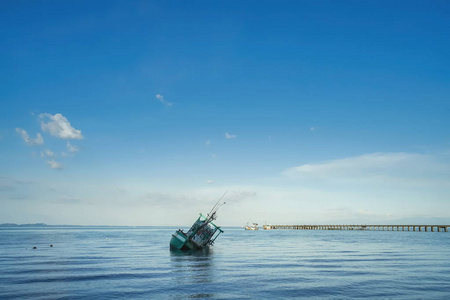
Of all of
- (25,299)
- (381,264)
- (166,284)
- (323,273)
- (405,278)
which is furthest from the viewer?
(381,264)

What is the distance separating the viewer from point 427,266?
39.9 m

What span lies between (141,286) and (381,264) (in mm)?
29848

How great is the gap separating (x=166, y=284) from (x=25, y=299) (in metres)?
10.5

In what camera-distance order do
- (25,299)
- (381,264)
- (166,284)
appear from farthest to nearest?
(381,264), (166,284), (25,299)

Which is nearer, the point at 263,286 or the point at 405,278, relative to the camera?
the point at 263,286

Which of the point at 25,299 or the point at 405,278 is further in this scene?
the point at 405,278

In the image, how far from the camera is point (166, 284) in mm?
29094

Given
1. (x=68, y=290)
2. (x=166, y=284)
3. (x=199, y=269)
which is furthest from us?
(x=199, y=269)

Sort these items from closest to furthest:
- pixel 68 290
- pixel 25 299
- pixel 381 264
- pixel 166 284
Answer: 1. pixel 25 299
2. pixel 68 290
3. pixel 166 284
4. pixel 381 264

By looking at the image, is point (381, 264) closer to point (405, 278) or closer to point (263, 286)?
point (405, 278)

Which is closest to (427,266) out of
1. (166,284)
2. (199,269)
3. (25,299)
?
(199,269)

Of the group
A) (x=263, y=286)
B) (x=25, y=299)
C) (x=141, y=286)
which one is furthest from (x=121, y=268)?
(x=263, y=286)

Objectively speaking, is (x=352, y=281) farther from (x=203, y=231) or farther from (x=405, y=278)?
(x=203, y=231)

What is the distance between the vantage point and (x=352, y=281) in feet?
99.6
